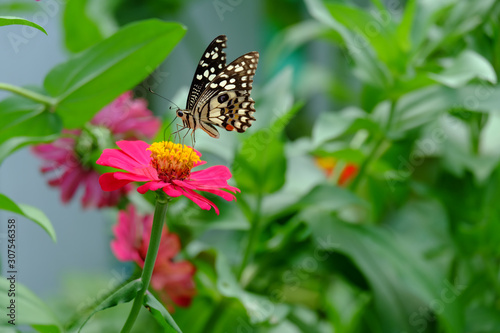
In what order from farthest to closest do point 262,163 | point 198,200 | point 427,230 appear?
point 427,230, point 262,163, point 198,200

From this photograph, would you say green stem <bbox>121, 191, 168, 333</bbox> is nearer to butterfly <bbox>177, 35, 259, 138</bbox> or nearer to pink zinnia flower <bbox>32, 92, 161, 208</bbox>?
butterfly <bbox>177, 35, 259, 138</bbox>

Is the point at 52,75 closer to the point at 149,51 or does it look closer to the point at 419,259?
the point at 149,51

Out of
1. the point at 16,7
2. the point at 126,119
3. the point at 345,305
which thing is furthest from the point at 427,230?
the point at 16,7

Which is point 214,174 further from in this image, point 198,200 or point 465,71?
point 465,71

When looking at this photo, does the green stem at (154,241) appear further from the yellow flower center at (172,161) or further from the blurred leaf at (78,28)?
the blurred leaf at (78,28)

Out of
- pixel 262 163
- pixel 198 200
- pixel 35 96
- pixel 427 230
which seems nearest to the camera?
pixel 198 200

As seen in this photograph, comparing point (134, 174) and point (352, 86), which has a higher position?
point (134, 174)

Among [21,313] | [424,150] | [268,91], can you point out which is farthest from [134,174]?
[424,150]

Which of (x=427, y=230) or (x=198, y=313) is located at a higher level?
(x=198, y=313)
